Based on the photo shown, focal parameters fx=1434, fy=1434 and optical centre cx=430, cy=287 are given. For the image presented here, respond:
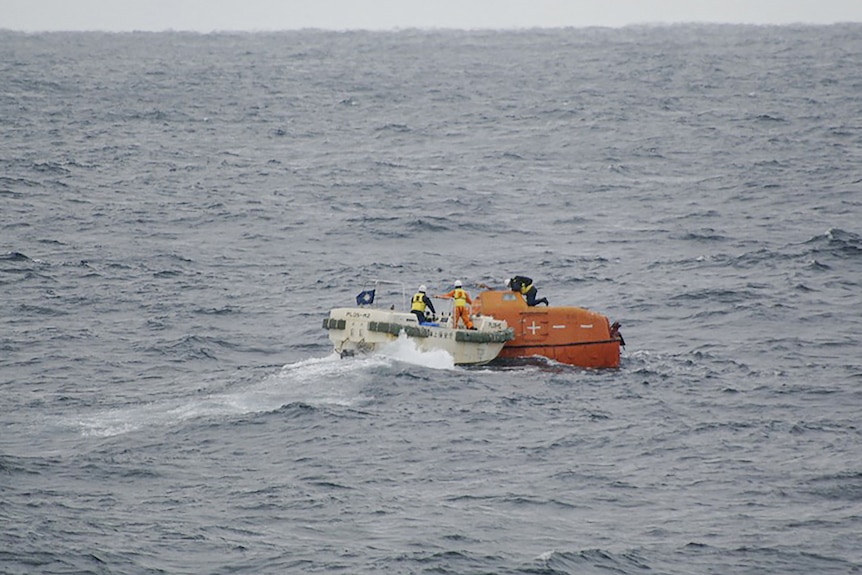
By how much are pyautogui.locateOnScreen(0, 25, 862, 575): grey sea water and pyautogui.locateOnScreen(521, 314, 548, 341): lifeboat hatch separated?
84 cm

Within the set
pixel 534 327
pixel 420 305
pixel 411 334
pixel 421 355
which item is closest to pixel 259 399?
pixel 411 334

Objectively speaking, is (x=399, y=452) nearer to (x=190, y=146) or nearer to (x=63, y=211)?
(x=63, y=211)

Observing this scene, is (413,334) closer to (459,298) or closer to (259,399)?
(459,298)

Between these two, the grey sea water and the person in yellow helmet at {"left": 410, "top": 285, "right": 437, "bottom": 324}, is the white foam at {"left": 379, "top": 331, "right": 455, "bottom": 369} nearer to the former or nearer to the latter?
the grey sea water

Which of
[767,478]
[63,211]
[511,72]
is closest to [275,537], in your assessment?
[767,478]

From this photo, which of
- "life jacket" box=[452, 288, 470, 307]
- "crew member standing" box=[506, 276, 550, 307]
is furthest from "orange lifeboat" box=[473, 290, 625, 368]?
"life jacket" box=[452, 288, 470, 307]

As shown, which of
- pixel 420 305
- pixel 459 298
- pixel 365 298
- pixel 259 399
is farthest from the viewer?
pixel 365 298

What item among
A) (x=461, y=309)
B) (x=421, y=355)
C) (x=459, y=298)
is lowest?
(x=421, y=355)

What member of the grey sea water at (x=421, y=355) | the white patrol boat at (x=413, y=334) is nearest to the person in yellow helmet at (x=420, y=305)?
the white patrol boat at (x=413, y=334)

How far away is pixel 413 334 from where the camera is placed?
37.6 meters

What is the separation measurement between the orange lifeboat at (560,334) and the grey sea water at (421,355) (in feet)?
2.20

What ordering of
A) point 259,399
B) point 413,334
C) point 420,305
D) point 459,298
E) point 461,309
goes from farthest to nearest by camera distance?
point 420,305, point 459,298, point 461,309, point 413,334, point 259,399

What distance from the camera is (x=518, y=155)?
7888 centimetres

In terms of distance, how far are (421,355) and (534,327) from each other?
3349mm
